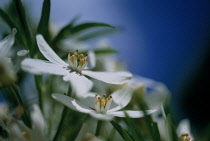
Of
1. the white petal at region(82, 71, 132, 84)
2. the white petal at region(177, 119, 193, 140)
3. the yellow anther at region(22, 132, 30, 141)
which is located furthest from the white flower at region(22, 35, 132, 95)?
the white petal at region(177, 119, 193, 140)

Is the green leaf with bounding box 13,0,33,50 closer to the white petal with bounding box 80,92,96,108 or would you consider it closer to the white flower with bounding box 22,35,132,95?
the white flower with bounding box 22,35,132,95

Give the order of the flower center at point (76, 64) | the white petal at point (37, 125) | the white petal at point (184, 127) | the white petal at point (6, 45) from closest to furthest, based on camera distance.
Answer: the white petal at point (37, 125)
the white petal at point (6, 45)
the flower center at point (76, 64)
the white petal at point (184, 127)

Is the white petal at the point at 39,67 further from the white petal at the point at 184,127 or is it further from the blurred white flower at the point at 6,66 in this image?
the white petal at the point at 184,127

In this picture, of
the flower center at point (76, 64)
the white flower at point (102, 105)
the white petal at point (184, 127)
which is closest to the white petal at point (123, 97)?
the white flower at point (102, 105)

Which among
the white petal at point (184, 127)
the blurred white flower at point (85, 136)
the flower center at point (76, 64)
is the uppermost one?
the flower center at point (76, 64)

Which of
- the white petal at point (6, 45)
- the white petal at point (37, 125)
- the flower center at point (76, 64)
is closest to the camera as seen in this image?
the white petal at point (37, 125)

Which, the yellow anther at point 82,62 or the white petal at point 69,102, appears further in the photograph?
the yellow anther at point 82,62

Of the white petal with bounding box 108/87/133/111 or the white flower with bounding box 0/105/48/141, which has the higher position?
the white flower with bounding box 0/105/48/141

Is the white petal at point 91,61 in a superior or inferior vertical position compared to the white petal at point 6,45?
Answer: inferior
